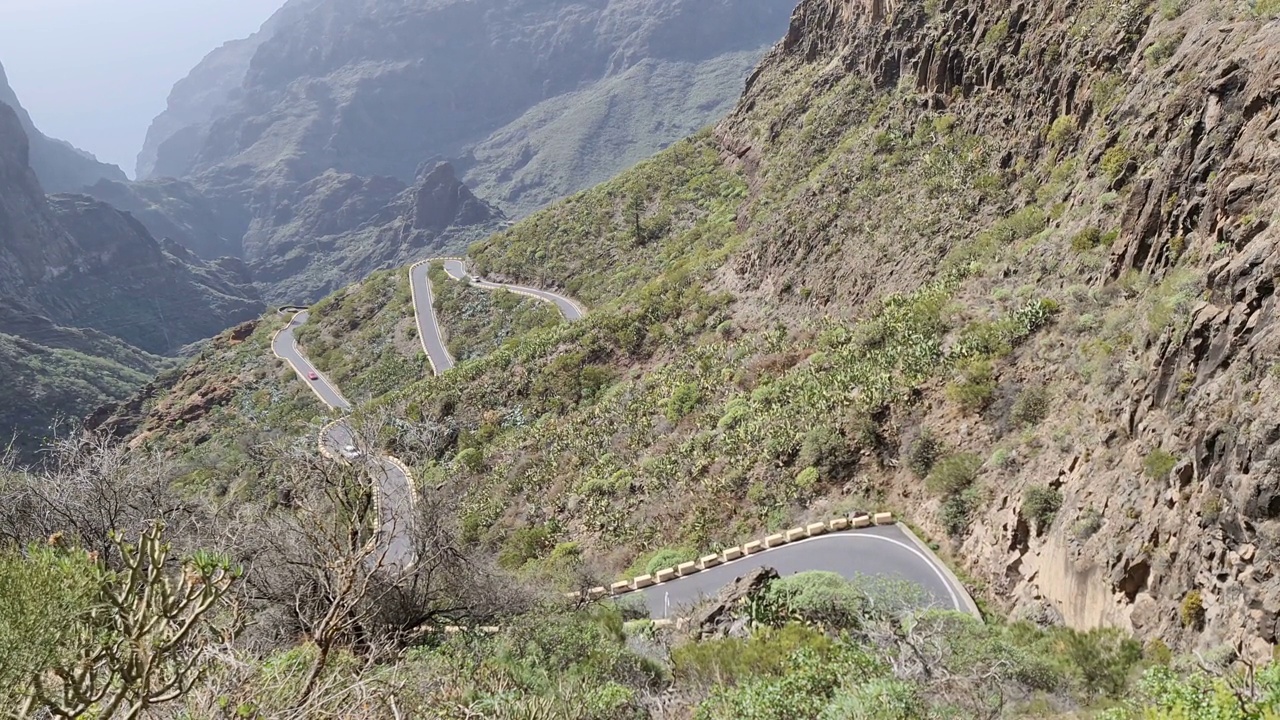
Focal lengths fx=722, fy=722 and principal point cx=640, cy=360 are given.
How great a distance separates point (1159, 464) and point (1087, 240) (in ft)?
28.6

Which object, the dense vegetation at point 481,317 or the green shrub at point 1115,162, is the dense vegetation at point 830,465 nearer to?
the green shrub at point 1115,162

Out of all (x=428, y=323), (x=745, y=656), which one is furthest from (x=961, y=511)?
(x=428, y=323)

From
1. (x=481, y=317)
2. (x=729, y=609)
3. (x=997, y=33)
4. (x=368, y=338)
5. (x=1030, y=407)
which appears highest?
(x=997, y=33)

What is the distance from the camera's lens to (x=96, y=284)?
500 ft

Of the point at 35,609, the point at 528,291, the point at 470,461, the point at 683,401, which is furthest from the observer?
the point at 528,291

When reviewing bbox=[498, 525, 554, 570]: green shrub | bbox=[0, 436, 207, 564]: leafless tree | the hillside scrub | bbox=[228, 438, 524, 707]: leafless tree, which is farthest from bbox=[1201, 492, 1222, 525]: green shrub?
the hillside scrub

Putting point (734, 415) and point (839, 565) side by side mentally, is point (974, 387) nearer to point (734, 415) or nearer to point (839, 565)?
point (839, 565)

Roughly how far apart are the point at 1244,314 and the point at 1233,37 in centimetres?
947

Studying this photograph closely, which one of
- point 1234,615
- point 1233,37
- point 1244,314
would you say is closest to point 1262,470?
point 1234,615

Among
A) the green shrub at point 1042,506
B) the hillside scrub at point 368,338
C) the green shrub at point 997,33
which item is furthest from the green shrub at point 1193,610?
the hillside scrub at point 368,338

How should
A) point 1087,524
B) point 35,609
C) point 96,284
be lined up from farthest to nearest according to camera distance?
point 96,284 → point 1087,524 → point 35,609

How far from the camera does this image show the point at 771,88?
172 ft

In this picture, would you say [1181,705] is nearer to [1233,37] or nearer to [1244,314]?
[1244,314]

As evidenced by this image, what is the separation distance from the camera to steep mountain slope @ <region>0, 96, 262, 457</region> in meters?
114
